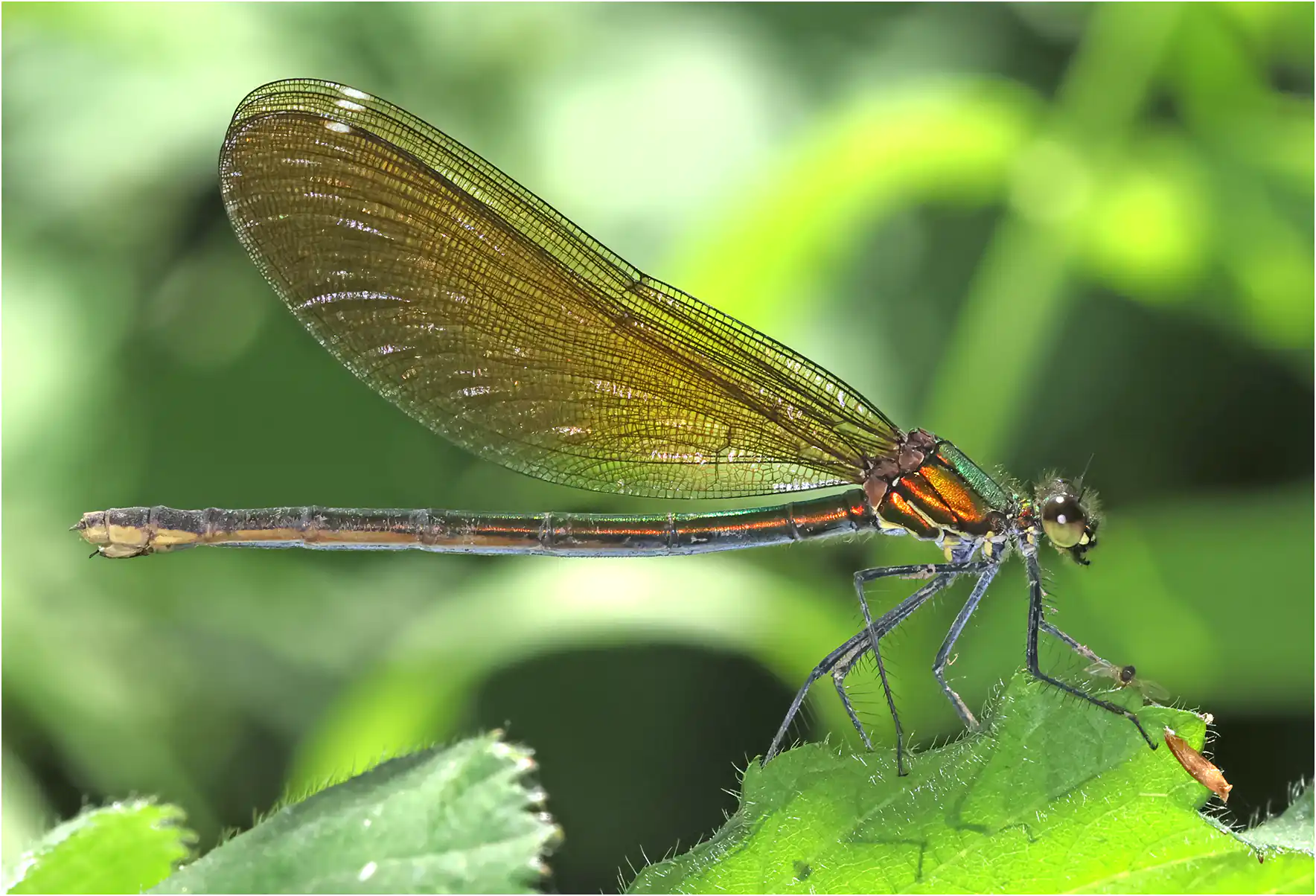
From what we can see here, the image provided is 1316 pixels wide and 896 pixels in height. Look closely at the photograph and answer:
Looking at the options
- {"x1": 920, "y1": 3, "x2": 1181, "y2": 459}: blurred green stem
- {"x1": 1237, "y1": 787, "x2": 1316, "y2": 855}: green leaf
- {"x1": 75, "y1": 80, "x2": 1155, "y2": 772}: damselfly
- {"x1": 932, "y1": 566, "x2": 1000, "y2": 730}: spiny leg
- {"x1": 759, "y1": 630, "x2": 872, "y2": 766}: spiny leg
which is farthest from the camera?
{"x1": 920, "y1": 3, "x2": 1181, "y2": 459}: blurred green stem

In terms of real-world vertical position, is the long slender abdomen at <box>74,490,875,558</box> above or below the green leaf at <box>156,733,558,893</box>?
above

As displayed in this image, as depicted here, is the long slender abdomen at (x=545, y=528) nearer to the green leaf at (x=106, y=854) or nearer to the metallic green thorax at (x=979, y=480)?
the metallic green thorax at (x=979, y=480)

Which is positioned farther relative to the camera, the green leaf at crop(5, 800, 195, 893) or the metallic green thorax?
the metallic green thorax

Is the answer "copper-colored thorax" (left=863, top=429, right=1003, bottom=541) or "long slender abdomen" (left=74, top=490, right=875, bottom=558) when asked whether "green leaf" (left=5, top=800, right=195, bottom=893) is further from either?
"copper-colored thorax" (left=863, top=429, right=1003, bottom=541)

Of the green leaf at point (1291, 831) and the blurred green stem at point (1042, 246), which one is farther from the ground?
the blurred green stem at point (1042, 246)

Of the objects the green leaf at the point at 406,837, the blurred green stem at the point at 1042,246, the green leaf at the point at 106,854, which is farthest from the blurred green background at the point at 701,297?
the green leaf at the point at 406,837

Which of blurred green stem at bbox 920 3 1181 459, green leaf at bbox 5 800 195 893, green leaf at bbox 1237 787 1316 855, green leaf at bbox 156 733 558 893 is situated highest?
blurred green stem at bbox 920 3 1181 459

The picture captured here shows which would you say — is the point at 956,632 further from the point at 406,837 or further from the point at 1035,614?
the point at 406,837

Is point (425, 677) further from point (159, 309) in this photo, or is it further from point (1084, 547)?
point (1084, 547)

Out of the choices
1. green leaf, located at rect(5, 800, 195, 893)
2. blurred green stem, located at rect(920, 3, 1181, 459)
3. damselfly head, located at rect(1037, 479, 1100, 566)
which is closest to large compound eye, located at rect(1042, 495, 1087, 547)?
damselfly head, located at rect(1037, 479, 1100, 566)
